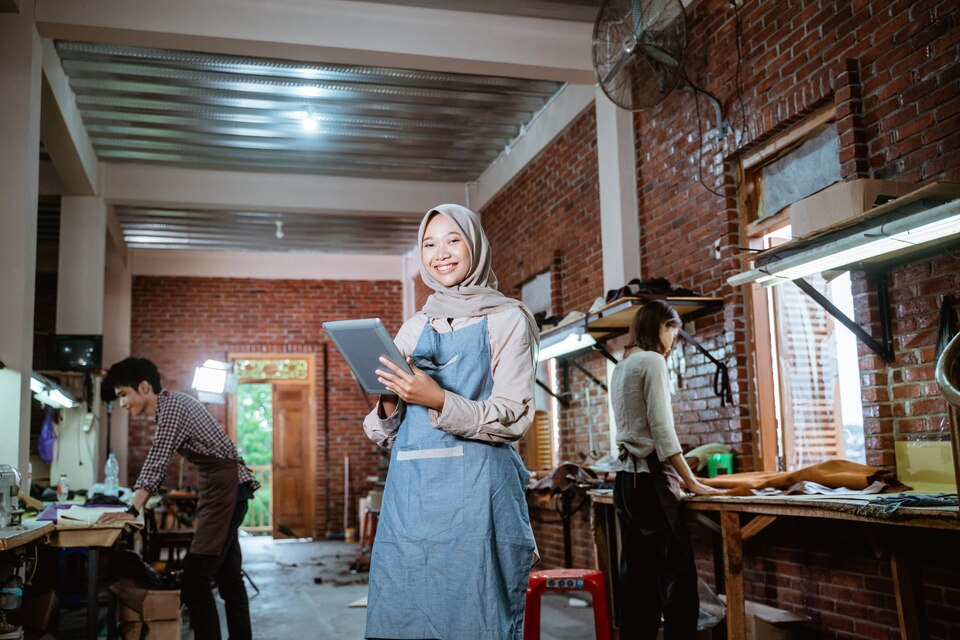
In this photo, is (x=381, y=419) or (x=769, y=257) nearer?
(x=381, y=419)

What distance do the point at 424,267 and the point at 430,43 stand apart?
4172 mm

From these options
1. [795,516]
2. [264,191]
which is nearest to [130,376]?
[795,516]

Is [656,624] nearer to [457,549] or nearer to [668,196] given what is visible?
[457,549]

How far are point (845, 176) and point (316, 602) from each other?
16.4 feet

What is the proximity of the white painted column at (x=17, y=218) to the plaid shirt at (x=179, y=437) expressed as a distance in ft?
4.13

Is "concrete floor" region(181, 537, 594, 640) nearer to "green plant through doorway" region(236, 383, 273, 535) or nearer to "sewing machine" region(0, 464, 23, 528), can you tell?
"sewing machine" region(0, 464, 23, 528)

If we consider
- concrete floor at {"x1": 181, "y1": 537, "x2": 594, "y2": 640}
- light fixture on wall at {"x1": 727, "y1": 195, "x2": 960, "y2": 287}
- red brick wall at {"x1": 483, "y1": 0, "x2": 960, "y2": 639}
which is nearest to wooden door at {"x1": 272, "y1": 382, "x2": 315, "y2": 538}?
concrete floor at {"x1": 181, "y1": 537, "x2": 594, "y2": 640}

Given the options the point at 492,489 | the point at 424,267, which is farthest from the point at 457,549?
the point at 424,267

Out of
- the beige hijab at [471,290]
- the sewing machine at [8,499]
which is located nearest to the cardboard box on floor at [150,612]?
the sewing machine at [8,499]

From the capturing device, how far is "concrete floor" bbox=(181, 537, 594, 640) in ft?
18.2

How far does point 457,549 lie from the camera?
177 centimetres

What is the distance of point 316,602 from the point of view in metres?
6.86

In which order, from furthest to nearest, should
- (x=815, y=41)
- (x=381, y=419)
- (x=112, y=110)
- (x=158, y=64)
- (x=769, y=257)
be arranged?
(x=112, y=110), (x=158, y=64), (x=815, y=41), (x=769, y=257), (x=381, y=419)

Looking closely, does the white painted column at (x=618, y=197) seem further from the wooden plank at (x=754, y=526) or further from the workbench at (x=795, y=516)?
the wooden plank at (x=754, y=526)
